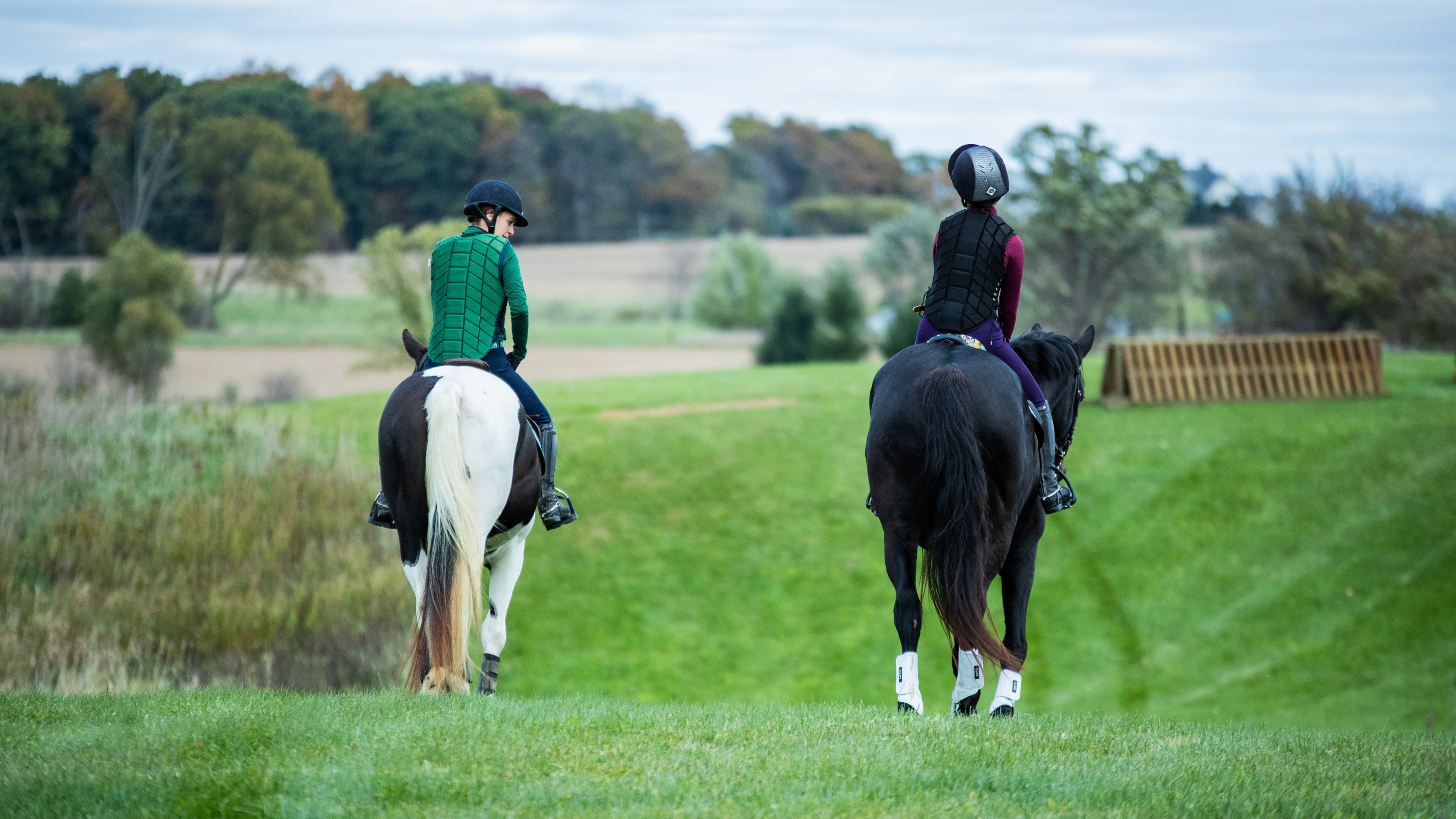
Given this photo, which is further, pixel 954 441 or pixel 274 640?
pixel 274 640

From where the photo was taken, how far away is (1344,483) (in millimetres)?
20047

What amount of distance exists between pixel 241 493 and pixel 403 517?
36.4 ft

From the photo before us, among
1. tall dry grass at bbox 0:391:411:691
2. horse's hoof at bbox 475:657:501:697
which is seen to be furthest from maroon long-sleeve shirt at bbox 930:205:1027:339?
tall dry grass at bbox 0:391:411:691

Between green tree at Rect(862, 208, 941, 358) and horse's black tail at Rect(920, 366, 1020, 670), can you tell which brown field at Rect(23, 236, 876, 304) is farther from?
horse's black tail at Rect(920, 366, 1020, 670)

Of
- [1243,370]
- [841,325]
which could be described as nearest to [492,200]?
[1243,370]

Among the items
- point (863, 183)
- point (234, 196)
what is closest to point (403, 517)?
point (234, 196)

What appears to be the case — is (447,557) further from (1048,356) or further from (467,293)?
(1048,356)

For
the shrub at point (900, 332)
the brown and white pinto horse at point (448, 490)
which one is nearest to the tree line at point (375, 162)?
the shrub at point (900, 332)

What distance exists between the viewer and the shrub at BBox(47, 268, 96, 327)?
3231cm

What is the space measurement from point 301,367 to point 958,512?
36.7 m

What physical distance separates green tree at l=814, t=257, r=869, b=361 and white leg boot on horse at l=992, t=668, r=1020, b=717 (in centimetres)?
3210

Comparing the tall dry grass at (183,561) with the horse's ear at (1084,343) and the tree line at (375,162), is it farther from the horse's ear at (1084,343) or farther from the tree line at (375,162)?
the tree line at (375,162)

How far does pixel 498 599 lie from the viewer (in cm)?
795

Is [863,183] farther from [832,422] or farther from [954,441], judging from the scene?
[954,441]
